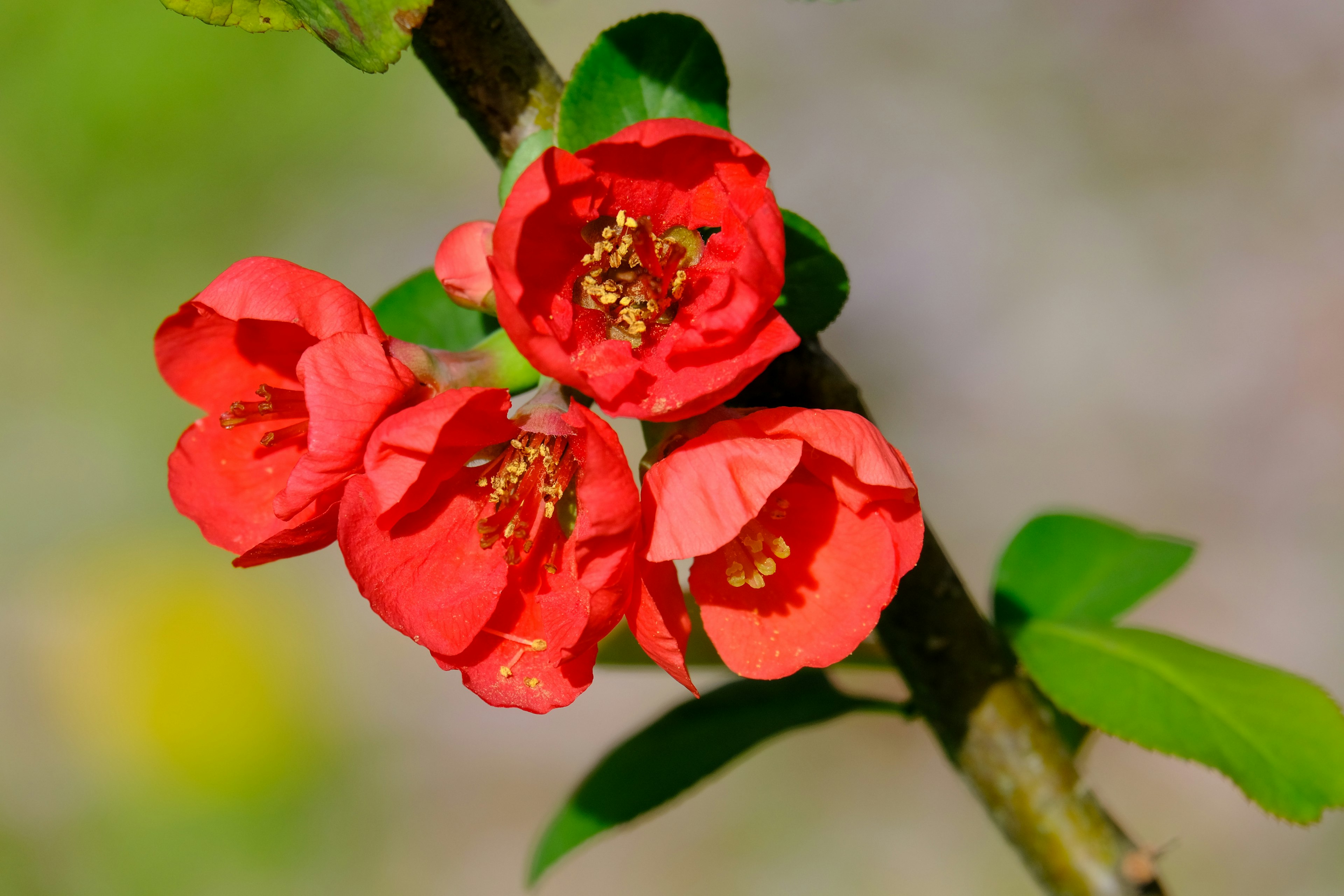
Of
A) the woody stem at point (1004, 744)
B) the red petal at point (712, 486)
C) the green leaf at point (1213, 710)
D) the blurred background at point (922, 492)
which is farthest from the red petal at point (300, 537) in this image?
the blurred background at point (922, 492)

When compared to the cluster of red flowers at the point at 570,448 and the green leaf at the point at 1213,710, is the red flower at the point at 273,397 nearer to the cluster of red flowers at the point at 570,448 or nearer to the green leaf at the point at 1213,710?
the cluster of red flowers at the point at 570,448

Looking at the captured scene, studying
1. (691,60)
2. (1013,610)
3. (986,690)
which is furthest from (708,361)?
(1013,610)

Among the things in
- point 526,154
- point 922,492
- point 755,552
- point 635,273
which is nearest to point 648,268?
point 635,273

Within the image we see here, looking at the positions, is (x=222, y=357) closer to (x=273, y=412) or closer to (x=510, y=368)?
(x=273, y=412)

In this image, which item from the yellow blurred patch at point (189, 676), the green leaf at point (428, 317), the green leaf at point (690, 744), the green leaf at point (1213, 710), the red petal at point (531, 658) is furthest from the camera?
the yellow blurred patch at point (189, 676)

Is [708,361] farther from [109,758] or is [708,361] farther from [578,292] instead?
[109,758]

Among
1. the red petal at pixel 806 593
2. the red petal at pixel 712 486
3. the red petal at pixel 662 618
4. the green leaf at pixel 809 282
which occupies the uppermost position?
the green leaf at pixel 809 282

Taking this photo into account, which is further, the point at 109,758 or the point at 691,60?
the point at 109,758
